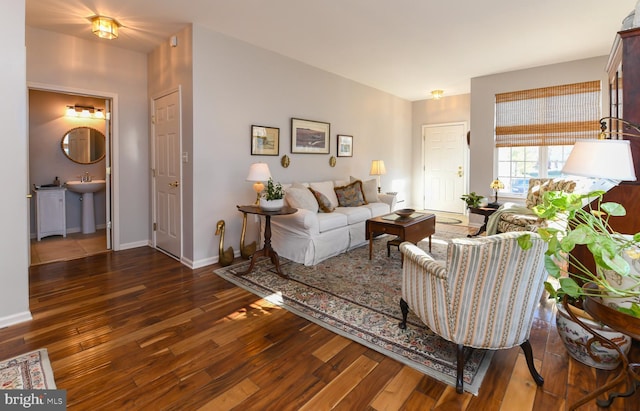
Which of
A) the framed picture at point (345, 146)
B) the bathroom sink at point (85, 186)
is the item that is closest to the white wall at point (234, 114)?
the framed picture at point (345, 146)

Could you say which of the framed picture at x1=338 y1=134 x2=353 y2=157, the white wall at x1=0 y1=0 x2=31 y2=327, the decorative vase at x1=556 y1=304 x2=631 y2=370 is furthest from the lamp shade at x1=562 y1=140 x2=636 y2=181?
the framed picture at x1=338 y1=134 x2=353 y2=157

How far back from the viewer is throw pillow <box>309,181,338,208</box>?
15.6 feet

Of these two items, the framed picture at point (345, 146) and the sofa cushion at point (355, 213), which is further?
the framed picture at point (345, 146)

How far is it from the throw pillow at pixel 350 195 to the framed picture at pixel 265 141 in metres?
1.13

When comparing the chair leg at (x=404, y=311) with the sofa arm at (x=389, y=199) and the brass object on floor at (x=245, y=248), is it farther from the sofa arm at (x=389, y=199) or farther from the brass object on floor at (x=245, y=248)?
the sofa arm at (x=389, y=199)

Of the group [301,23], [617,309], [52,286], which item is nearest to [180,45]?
[301,23]

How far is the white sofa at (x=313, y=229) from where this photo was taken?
3.75 m

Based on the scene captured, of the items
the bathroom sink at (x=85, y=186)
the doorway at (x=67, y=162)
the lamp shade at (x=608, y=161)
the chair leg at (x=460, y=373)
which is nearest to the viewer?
the lamp shade at (x=608, y=161)

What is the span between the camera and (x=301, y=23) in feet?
11.5

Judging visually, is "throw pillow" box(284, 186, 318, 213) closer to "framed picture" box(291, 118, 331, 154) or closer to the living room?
the living room

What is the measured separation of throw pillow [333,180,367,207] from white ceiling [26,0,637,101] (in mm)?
1878

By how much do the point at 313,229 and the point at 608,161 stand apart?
2669 mm

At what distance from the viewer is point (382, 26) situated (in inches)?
142

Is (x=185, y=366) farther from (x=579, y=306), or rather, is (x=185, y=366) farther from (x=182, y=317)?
(x=579, y=306)
